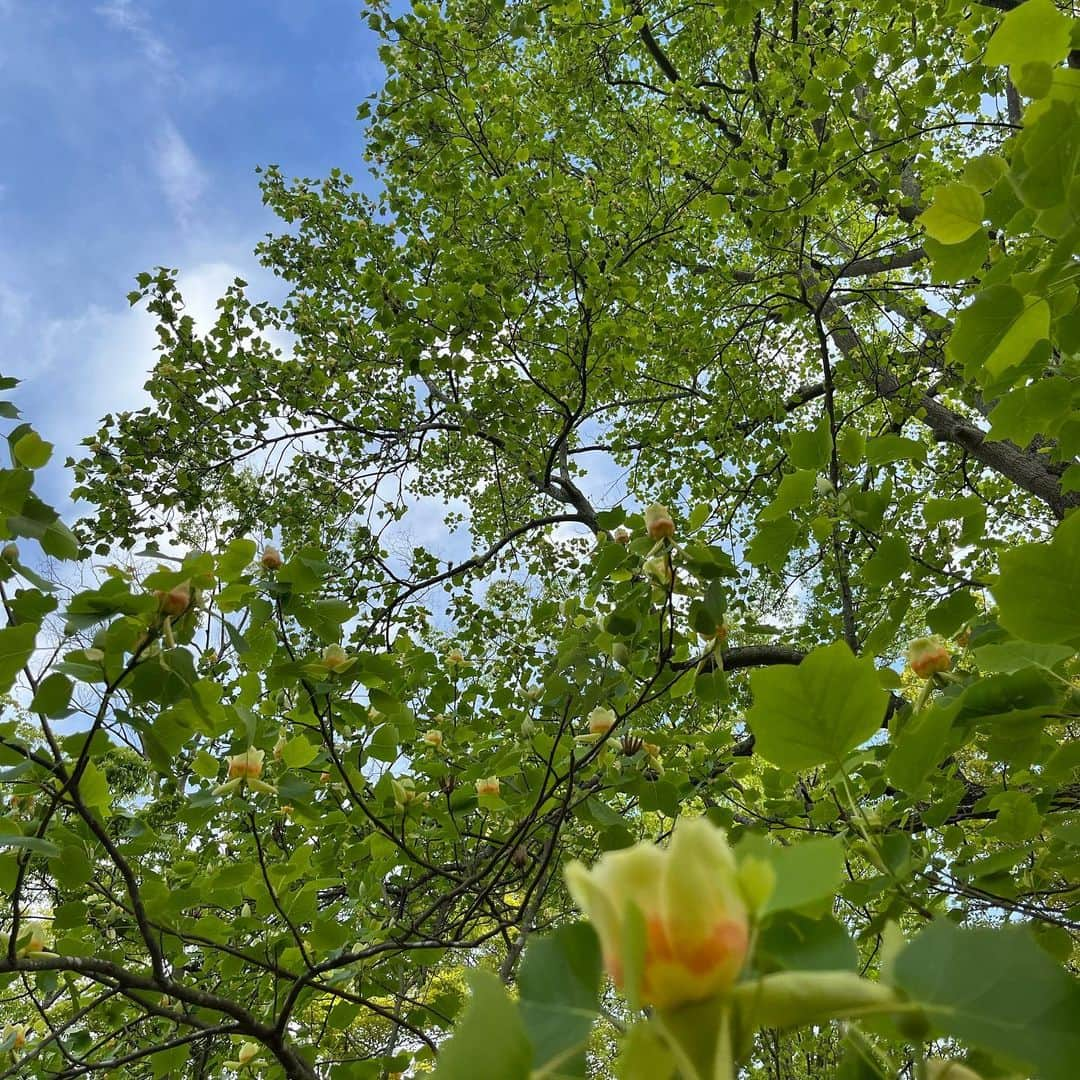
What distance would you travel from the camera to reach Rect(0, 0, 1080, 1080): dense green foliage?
0.66 metres

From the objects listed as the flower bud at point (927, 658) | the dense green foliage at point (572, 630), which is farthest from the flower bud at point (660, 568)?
the flower bud at point (927, 658)

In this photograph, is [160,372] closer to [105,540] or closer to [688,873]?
[105,540]

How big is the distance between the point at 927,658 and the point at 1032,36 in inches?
35.6

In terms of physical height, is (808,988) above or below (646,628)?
below

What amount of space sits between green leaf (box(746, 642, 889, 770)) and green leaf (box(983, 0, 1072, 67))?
917 millimetres

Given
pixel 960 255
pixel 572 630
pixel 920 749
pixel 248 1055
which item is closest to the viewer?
pixel 920 749

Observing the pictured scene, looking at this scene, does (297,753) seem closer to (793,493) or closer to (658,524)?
(658,524)

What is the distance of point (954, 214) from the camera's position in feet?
3.43

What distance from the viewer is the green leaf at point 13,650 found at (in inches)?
35.6

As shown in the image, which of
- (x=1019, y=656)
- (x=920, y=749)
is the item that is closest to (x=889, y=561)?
(x=1019, y=656)

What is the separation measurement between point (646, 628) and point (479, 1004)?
56.6 inches

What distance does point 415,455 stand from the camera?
4645 millimetres

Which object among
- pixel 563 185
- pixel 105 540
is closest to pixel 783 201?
pixel 563 185

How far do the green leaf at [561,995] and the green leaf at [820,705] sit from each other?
0.31m
